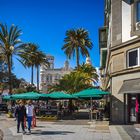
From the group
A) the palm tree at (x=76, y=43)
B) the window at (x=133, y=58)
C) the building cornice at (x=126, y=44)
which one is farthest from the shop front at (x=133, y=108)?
the palm tree at (x=76, y=43)

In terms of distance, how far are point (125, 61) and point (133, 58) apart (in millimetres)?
818

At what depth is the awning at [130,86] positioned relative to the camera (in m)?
28.7

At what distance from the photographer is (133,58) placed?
30.6 meters

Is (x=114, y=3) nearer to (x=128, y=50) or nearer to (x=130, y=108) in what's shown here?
(x=128, y=50)

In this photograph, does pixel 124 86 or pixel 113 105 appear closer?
pixel 124 86

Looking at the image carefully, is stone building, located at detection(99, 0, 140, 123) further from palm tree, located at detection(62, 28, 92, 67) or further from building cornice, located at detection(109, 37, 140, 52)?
palm tree, located at detection(62, 28, 92, 67)

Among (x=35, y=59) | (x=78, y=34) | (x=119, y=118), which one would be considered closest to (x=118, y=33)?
(x=119, y=118)

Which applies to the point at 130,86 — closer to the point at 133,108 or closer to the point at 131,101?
the point at 131,101

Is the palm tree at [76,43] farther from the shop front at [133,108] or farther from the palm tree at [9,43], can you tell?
the shop front at [133,108]

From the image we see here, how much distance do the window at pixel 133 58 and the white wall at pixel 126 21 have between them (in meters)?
1.30

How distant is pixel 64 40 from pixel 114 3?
41487 mm

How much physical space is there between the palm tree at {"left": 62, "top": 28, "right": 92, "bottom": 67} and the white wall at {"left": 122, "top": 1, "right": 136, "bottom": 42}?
39742 millimetres

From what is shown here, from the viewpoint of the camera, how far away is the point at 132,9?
3134 centimetres

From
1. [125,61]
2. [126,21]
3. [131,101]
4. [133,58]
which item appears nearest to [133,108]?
[131,101]
